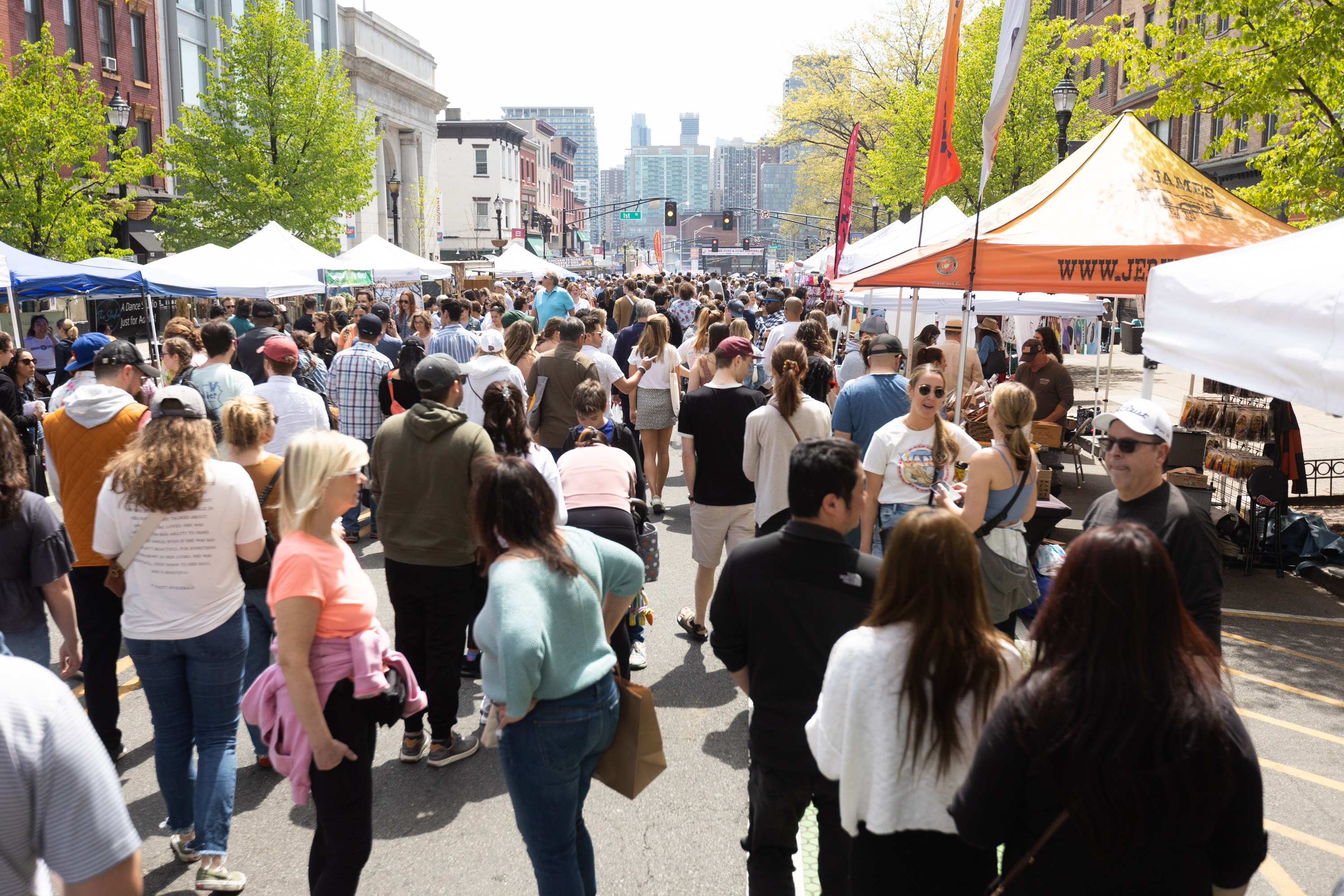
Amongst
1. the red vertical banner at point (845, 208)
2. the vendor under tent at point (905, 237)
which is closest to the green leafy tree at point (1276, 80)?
the vendor under tent at point (905, 237)

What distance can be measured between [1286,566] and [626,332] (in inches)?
266

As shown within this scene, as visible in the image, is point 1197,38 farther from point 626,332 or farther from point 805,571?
point 805,571

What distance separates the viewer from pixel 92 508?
15.5 feet

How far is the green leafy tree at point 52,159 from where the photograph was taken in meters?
20.4

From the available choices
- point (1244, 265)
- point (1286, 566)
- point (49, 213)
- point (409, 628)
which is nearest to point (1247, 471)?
point (1286, 566)

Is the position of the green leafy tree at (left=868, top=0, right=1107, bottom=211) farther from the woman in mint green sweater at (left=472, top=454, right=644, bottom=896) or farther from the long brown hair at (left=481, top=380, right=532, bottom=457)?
the woman in mint green sweater at (left=472, top=454, right=644, bottom=896)

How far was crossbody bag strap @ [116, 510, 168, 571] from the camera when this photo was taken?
3.70 meters

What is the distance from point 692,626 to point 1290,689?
147 inches

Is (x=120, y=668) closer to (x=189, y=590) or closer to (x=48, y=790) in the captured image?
(x=189, y=590)

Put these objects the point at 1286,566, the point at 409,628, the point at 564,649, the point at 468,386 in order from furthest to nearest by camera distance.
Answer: the point at 1286,566, the point at 468,386, the point at 409,628, the point at 564,649

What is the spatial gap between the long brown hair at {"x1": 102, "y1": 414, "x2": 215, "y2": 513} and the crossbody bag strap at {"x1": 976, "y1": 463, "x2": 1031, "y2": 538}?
3.35 metres

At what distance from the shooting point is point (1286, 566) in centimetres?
873

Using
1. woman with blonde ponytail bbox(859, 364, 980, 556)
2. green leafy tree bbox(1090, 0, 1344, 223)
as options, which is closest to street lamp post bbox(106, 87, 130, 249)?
green leafy tree bbox(1090, 0, 1344, 223)

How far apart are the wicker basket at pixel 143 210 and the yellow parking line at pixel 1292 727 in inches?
1365
